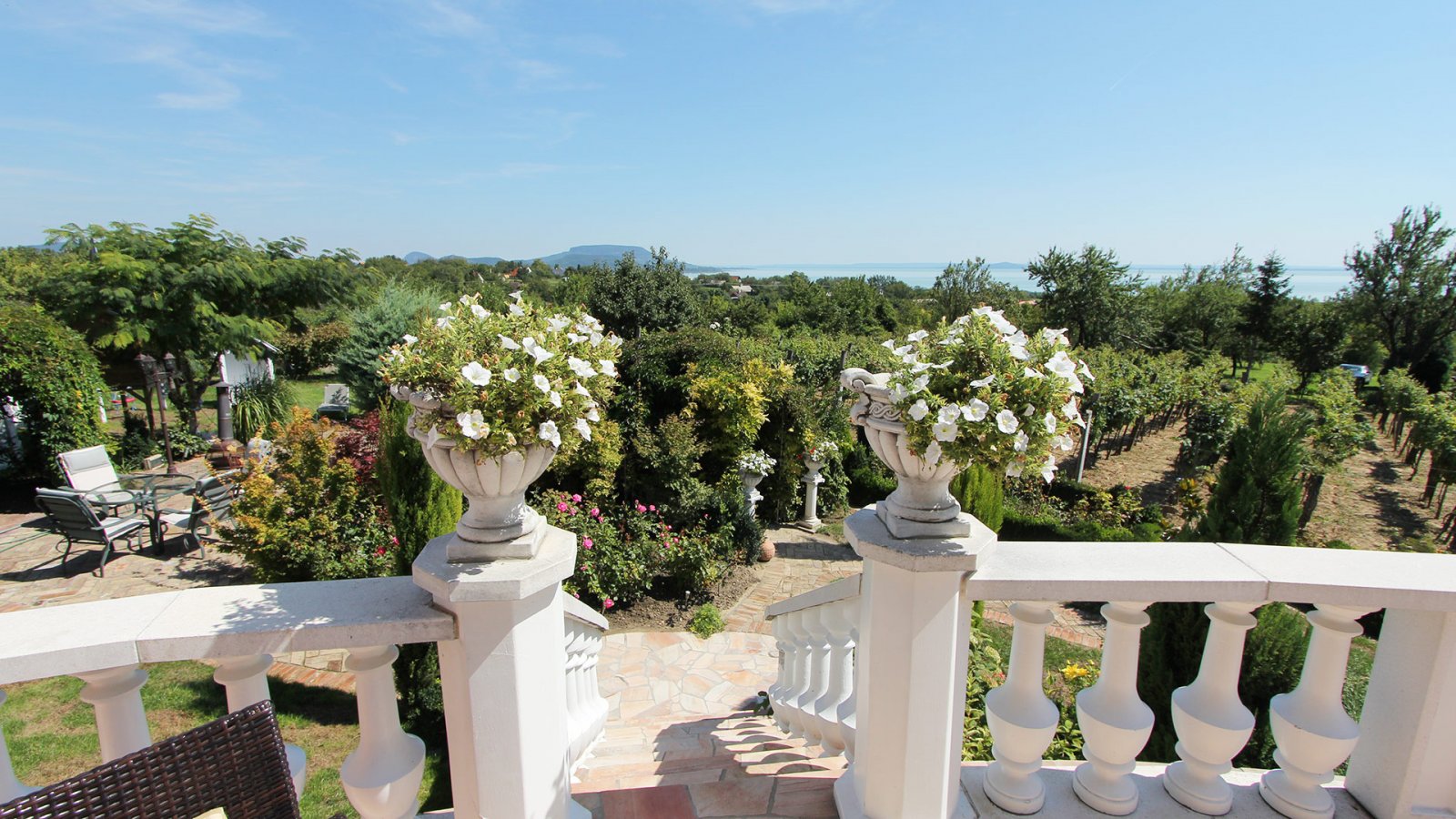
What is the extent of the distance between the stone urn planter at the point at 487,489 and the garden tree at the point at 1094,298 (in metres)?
23.9

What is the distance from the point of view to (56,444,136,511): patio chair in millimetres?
7551

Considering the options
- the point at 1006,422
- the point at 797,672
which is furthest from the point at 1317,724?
the point at 797,672

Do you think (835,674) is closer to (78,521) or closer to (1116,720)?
(1116,720)

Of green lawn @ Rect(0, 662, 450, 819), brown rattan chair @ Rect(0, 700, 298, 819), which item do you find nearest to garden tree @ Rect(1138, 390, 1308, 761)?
brown rattan chair @ Rect(0, 700, 298, 819)

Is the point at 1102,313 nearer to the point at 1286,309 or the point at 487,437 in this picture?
the point at 1286,309

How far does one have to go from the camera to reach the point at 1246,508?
392cm

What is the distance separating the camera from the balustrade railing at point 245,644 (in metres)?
1.25

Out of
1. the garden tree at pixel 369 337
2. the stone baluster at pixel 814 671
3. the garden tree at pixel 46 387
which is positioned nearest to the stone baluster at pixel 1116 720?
the stone baluster at pixel 814 671

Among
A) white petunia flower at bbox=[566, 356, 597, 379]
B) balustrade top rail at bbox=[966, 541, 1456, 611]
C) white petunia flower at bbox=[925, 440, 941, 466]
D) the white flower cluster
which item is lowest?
the white flower cluster

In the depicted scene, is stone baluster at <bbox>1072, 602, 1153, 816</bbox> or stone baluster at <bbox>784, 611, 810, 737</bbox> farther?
stone baluster at <bbox>784, 611, 810, 737</bbox>

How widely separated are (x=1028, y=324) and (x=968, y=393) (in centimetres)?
2633

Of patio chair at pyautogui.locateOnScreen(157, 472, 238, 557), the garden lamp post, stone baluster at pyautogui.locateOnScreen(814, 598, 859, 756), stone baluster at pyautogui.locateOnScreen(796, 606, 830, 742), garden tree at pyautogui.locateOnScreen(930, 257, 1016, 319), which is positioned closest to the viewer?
stone baluster at pyautogui.locateOnScreen(814, 598, 859, 756)

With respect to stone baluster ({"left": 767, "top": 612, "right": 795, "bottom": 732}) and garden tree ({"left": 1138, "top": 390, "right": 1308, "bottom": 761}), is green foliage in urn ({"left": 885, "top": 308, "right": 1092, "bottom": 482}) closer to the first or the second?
stone baluster ({"left": 767, "top": 612, "right": 795, "bottom": 732})

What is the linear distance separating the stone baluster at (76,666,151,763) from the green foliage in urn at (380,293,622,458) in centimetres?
77
